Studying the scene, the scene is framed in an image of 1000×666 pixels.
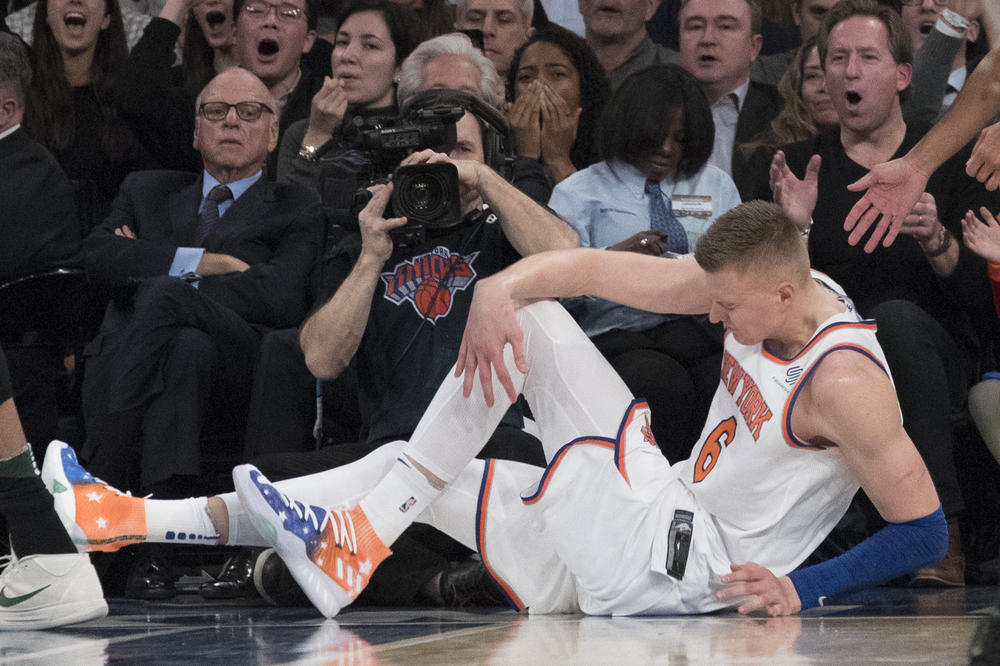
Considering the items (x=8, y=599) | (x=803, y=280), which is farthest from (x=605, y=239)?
(x=8, y=599)

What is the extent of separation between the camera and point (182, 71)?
18.0ft

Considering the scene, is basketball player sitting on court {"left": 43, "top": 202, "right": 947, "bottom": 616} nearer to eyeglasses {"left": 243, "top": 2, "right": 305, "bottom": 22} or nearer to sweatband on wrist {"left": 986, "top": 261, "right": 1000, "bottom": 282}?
sweatband on wrist {"left": 986, "top": 261, "right": 1000, "bottom": 282}

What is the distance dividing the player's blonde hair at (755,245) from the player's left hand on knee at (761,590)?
60 cm

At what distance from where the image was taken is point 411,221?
11.2 ft

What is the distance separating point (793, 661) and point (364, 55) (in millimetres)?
3308

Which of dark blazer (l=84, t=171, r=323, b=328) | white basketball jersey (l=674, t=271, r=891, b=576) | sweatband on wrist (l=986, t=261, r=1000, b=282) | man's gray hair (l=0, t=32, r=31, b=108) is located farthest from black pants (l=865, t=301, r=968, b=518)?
man's gray hair (l=0, t=32, r=31, b=108)

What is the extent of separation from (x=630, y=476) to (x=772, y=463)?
0.35 m

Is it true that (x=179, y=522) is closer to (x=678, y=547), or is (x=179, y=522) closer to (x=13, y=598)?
(x=13, y=598)

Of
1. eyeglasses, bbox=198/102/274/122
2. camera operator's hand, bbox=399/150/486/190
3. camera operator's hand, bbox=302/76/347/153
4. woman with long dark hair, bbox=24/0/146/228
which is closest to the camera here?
camera operator's hand, bbox=399/150/486/190

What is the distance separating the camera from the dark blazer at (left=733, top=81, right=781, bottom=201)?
453 cm

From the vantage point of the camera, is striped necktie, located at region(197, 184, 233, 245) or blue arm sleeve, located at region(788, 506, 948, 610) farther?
striped necktie, located at region(197, 184, 233, 245)

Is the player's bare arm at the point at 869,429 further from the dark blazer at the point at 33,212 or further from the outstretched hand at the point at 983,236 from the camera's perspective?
the dark blazer at the point at 33,212

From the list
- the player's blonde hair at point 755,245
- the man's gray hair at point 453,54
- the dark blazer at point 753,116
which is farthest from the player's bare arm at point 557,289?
the dark blazer at point 753,116

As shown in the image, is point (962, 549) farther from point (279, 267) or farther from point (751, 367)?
point (279, 267)
